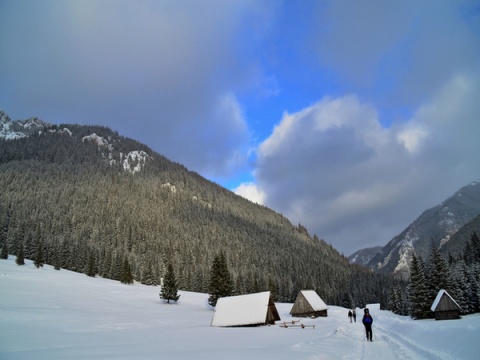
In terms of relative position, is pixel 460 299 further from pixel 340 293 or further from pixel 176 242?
pixel 176 242

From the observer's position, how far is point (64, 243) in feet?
305

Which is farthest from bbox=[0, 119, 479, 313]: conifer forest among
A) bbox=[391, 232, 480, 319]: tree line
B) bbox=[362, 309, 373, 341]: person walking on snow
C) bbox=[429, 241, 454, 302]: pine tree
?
bbox=[362, 309, 373, 341]: person walking on snow

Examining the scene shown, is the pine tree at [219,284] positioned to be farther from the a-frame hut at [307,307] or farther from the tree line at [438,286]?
the tree line at [438,286]

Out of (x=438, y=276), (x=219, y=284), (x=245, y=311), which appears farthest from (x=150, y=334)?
(x=438, y=276)

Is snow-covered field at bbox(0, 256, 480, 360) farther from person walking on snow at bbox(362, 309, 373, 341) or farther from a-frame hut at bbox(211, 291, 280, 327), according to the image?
a-frame hut at bbox(211, 291, 280, 327)

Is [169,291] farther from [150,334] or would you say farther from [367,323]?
[367,323]

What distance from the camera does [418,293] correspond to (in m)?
50.1

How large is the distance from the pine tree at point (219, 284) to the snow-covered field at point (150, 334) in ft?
11.4

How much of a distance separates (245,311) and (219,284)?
67.0ft

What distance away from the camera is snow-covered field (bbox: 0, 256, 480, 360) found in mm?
14781

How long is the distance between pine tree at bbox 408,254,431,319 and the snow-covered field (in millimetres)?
8444

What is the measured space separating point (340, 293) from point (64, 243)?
334ft

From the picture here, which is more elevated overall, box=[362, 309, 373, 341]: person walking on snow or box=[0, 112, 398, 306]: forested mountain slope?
box=[0, 112, 398, 306]: forested mountain slope

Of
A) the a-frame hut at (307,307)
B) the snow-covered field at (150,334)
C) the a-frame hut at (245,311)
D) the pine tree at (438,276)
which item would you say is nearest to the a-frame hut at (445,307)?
the snow-covered field at (150,334)
